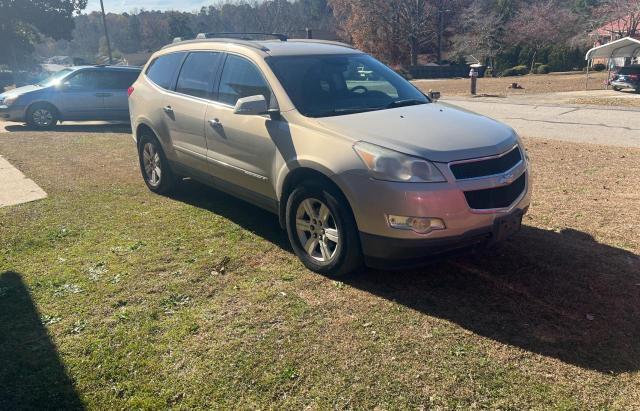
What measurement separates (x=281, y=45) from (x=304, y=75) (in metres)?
0.63

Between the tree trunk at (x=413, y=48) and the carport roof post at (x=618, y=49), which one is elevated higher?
the tree trunk at (x=413, y=48)

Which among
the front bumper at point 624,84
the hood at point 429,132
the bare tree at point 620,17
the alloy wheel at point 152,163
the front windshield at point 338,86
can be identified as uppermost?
the bare tree at point 620,17

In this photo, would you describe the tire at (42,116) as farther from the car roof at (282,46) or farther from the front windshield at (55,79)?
the car roof at (282,46)

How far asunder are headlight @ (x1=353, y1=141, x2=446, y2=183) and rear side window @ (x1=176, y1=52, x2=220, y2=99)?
2283 millimetres

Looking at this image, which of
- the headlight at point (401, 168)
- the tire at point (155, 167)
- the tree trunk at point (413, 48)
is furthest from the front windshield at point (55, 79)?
the tree trunk at point (413, 48)

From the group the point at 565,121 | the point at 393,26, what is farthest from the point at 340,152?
the point at 393,26

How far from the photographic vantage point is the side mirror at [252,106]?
4.37m

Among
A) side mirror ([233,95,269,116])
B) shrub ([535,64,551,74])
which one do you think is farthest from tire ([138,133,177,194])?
shrub ([535,64,551,74])

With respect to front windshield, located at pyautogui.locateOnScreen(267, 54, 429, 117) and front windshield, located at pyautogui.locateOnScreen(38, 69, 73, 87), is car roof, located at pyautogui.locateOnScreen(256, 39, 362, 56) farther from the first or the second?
front windshield, located at pyautogui.locateOnScreen(38, 69, 73, 87)

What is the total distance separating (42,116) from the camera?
13656 millimetres

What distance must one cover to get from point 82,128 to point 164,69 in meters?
8.94

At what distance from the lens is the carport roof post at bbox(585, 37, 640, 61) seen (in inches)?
1046

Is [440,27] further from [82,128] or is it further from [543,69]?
[82,128]

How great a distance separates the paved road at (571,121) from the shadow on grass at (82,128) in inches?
381
